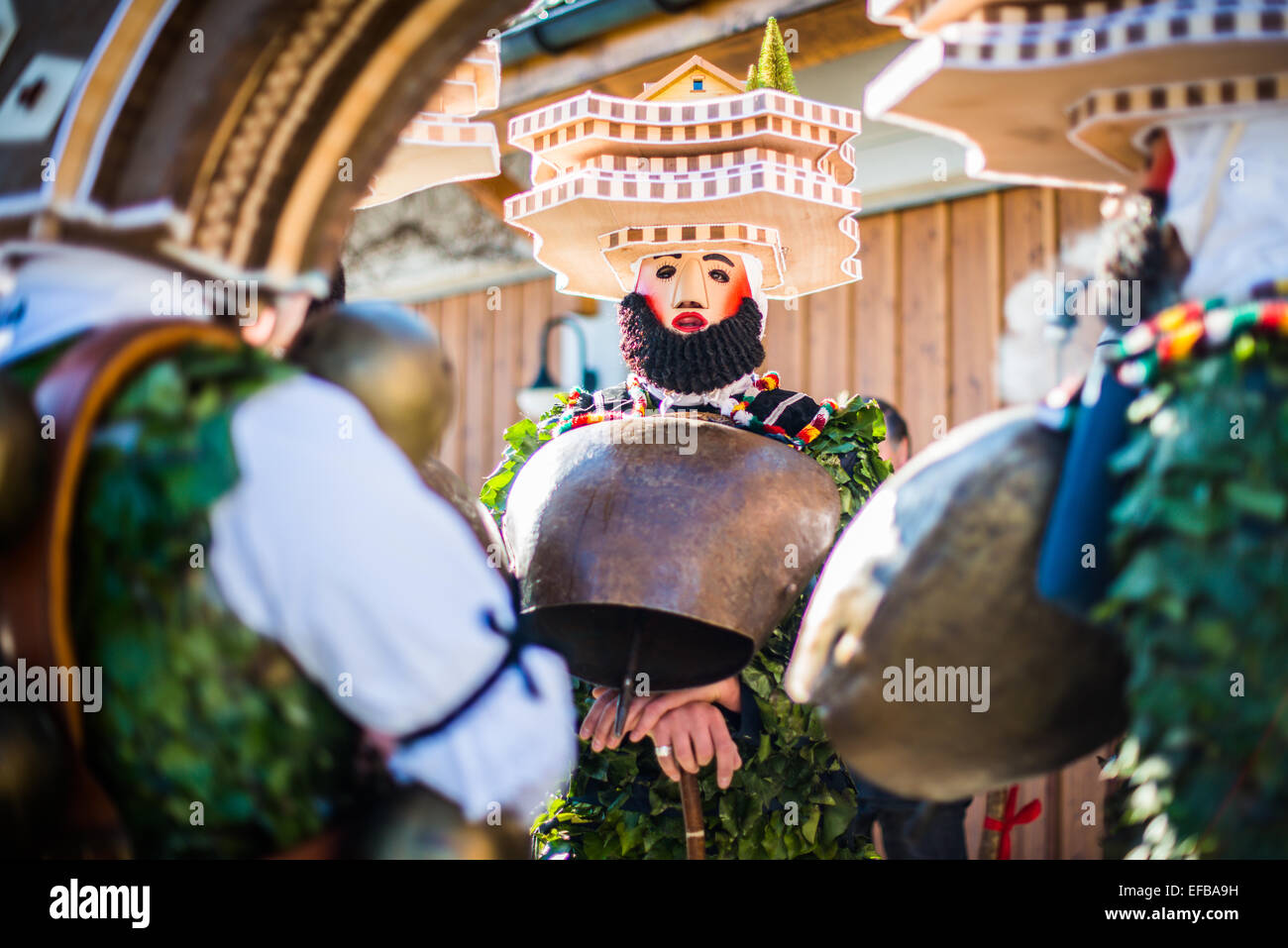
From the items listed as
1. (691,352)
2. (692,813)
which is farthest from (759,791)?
(691,352)

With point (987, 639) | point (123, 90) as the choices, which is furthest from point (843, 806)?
point (123, 90)

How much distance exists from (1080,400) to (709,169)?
120cm

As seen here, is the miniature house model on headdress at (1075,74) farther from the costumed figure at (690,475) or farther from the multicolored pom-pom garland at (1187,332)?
the costumed figure at (690,475)

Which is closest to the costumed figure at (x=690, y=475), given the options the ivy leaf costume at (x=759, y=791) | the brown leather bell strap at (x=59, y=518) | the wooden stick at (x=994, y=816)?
the ivy leaf costume at (x=759, y=791)

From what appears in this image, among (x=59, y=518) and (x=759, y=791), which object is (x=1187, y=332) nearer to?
(x=59, y=518)

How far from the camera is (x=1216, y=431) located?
104 cm

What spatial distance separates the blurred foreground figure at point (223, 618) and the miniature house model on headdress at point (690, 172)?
1.12 metres

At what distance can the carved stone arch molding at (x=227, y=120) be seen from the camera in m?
1.24

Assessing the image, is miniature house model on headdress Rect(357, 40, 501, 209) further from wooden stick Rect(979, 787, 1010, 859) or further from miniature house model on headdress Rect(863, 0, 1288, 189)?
wooden stick Rect(979, 787, 1010, 859)

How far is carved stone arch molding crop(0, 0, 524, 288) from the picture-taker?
1.24 metres

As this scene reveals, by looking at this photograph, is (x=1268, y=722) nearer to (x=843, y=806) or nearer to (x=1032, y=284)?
(x=843, y=806)

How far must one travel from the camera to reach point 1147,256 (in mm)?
1188

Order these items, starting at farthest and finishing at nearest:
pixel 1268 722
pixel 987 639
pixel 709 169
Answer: pixel 709 169 < pixel 987 639 < pixel 1268 722

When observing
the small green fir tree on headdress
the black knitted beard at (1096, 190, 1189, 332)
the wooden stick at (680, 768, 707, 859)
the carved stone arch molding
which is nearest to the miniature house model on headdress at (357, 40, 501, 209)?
the carved stone arch molding
